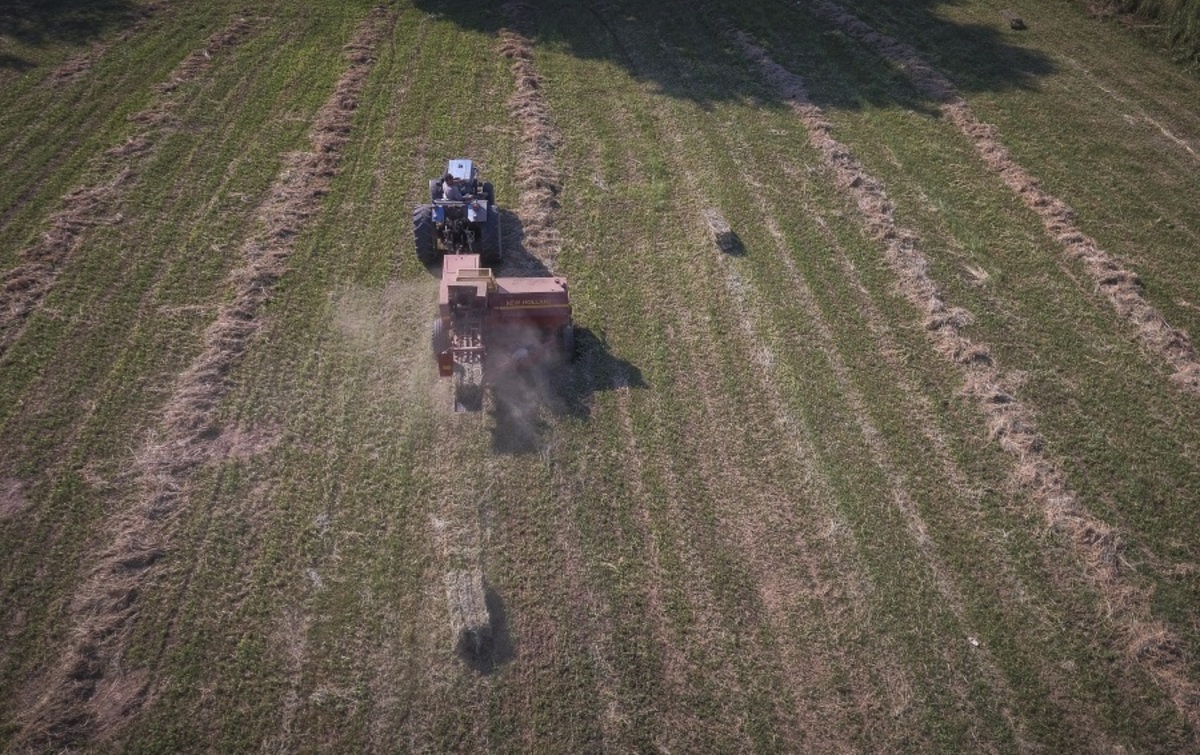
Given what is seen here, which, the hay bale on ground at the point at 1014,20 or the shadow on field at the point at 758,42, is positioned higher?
the hay bale on ground at the point at 1014,20

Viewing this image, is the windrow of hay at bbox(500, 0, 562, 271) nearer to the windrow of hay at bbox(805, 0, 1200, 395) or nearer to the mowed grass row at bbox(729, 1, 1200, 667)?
the mowed grass row at bbox(729, 1, 1200, 667)

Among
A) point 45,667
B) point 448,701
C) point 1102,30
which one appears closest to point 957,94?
point 1102,30

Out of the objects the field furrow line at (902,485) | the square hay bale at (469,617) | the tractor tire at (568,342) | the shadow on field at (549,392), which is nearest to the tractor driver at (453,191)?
the shadow on field at (549,392)

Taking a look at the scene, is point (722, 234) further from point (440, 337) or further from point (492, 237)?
point (440, 337)

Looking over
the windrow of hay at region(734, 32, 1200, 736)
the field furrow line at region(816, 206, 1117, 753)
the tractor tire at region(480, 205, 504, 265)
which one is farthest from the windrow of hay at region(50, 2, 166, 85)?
the field furrow line at region(816, 206, 1117, 753)

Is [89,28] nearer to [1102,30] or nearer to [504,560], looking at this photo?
[504,560]

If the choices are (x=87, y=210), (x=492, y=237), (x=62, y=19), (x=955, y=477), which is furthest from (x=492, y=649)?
(x=62, y=19)

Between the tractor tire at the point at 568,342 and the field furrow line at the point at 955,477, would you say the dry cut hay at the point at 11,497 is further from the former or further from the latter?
the field furrow line at the point at 955,477
